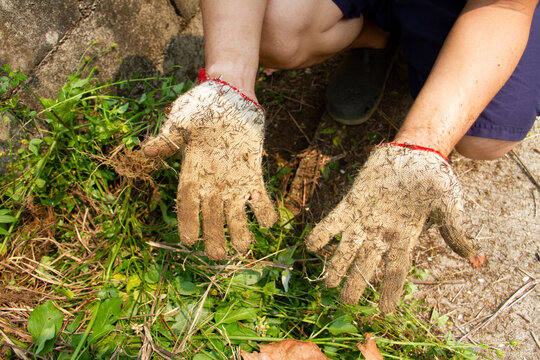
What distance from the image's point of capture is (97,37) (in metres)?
1.90

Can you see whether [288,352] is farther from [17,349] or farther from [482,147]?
[482,147]

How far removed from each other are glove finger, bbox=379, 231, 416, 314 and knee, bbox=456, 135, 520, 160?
0.65 meters

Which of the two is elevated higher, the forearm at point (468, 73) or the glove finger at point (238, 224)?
the forearm at point (468, 73)

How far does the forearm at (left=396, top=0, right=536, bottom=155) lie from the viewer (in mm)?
1408

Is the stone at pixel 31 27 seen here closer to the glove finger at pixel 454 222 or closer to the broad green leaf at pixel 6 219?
the broad green leaf at pixel 6 219

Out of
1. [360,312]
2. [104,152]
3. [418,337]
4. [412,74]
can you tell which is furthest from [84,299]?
[412,74]

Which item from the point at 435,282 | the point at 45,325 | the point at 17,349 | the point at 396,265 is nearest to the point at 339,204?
the point at 396,265

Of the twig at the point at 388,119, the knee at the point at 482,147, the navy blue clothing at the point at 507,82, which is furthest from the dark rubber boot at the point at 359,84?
the knee at the point at 482,147

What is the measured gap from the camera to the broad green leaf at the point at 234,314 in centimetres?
156

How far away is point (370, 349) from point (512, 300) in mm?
870

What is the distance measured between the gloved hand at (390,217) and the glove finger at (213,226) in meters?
0.35

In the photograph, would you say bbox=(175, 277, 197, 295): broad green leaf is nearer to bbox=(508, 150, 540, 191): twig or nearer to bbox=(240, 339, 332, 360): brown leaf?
bbox=(240, 339, 332, 360): brown leaf

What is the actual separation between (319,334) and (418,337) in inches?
16.5

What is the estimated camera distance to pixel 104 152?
74.0 inches
